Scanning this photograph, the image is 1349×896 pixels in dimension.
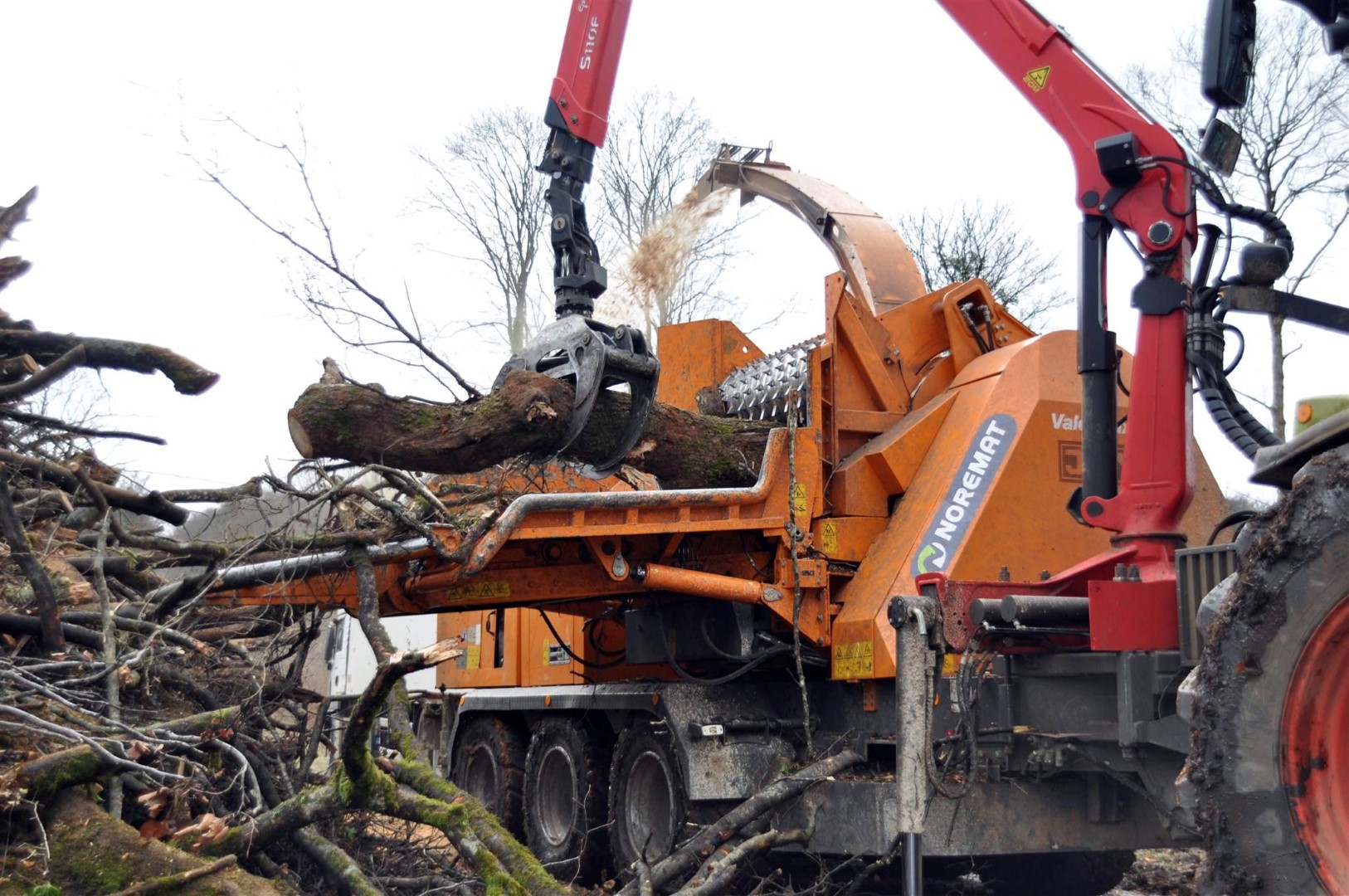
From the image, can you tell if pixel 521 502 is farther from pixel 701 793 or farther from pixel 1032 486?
pixel 1032 486

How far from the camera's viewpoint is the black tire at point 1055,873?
658 cm

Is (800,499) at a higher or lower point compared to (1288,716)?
higher

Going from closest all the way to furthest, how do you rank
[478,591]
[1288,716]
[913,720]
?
[1288,716] → [913,720] → [478,591]

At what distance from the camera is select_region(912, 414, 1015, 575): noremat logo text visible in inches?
240

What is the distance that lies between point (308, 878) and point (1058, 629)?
2.76 m

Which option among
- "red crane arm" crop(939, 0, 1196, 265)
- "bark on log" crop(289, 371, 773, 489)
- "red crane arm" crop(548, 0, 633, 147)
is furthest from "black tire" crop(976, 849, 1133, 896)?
"red crane arm" crop(548, 0, 633, 147)

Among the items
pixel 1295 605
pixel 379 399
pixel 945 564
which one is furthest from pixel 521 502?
pixel 1295 605

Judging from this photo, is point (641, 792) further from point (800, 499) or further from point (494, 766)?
point (494, 766)

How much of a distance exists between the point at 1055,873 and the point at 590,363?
11.5ft

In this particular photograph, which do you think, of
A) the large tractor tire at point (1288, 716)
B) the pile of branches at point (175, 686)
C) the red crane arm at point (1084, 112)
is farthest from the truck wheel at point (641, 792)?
the large tractor tire at point (1288, 716)

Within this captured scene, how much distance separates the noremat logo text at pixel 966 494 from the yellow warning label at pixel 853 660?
0.43 meters

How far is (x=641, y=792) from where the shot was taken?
7.30 m

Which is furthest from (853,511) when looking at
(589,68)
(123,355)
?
(123,355)

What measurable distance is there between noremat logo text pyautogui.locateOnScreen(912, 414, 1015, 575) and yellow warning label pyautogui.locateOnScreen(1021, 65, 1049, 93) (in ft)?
4.89
